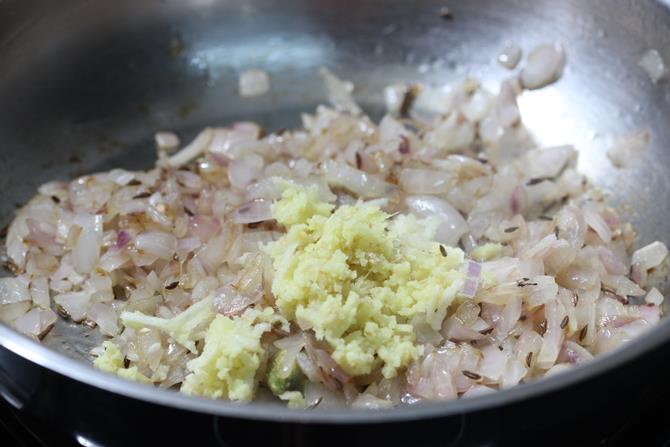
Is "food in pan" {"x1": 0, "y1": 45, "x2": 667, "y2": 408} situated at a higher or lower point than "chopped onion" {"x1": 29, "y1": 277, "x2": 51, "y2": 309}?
higher

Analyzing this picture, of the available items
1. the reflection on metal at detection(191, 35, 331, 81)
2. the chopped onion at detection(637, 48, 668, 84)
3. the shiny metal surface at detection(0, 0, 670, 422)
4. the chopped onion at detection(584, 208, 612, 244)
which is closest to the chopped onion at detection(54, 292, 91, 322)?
the shiny metal surface at detection(0, 0, 670, 422)

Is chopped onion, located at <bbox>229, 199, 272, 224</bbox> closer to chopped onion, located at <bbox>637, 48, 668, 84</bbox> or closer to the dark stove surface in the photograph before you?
the dark stove surface

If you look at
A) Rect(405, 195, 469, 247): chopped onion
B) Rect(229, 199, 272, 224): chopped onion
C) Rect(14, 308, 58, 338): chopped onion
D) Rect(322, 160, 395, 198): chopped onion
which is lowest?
Rect(14, 308, 58, 338): chopped onion

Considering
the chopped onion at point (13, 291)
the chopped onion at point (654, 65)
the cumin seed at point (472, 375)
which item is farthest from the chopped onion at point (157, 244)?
the chopped onion at point (654, 65)

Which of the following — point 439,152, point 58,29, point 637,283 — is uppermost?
point 58,29

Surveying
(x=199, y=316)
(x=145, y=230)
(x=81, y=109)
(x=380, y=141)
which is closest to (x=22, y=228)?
(x=145, y=230)

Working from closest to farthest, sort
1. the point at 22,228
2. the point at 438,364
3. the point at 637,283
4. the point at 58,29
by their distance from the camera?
the point at 438,364, the point at 637,283, the point at 22,228, the point at 58,29

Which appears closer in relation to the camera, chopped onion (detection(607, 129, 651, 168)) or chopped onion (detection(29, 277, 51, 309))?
chopped onion (detection(29, 277, 51, 309))

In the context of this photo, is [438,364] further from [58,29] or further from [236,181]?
[58,29]
